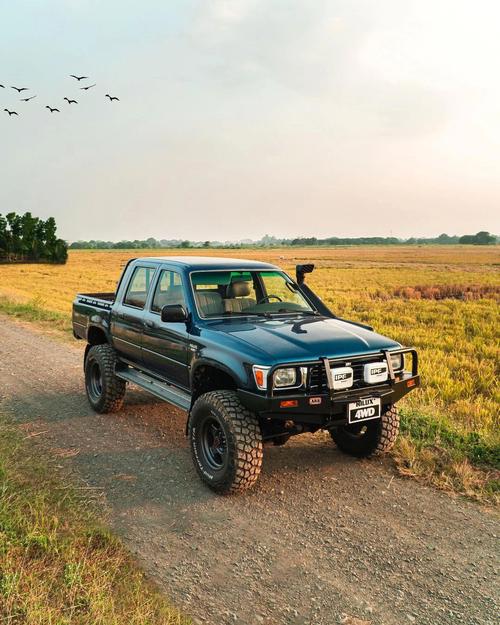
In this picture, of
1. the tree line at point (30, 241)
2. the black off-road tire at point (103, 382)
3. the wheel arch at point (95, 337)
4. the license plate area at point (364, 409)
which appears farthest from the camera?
the tree line at point (30, 241)

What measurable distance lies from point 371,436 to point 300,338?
1434 millimetres

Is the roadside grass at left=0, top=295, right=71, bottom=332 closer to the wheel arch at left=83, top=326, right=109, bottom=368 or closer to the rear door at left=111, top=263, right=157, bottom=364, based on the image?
the wheel arch at left=83, top=326, right=109, bottom=368

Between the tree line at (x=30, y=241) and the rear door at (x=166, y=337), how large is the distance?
230 feet

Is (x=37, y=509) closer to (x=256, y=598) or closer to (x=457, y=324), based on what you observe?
(x=256, y=598)

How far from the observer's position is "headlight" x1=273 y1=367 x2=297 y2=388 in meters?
4.48

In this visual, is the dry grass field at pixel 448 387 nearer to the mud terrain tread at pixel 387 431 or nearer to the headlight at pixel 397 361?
the mud terrain tread at pixel 387 431

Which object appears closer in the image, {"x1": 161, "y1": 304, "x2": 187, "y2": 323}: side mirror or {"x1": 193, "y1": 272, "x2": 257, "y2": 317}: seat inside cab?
{"x1": 161, "y1": 304, "x2": 187, "y2": 323}: side mirror

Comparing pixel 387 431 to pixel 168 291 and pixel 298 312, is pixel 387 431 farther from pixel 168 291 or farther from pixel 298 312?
pixel 168 291

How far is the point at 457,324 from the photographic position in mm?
17703

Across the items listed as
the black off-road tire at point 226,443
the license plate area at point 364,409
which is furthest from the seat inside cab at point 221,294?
the license plate area at point 364,409

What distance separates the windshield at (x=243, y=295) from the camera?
18.6 ft

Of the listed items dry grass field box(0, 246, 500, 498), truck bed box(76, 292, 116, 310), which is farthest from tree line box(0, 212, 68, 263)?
truck bed box(76, 292, 116, 310)

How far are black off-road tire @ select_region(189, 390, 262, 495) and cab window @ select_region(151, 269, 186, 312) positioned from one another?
1290 mm

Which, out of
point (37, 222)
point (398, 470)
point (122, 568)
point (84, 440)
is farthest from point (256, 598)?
point (37, 222)
